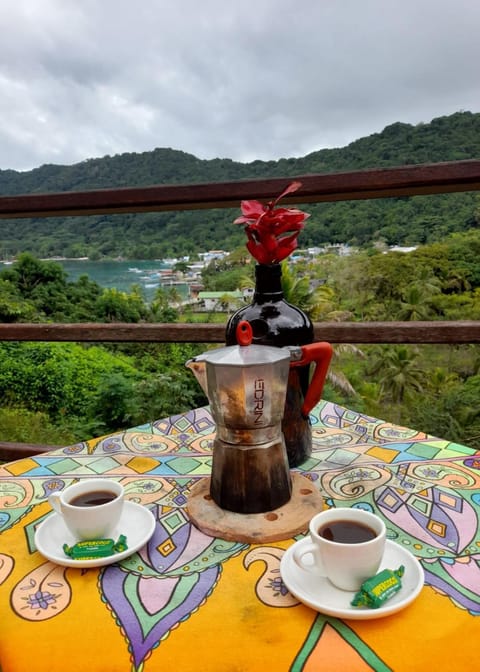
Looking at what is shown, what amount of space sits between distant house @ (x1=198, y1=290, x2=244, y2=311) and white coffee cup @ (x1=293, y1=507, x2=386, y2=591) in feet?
26.5

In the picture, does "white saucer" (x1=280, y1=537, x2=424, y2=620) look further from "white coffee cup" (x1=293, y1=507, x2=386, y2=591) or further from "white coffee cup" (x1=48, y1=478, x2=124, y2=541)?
"white coffee cup" (x1=48, y1=478, x2=124, y2=541)

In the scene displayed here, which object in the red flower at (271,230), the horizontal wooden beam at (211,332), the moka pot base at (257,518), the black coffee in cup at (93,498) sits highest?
the red flower at (271,230)

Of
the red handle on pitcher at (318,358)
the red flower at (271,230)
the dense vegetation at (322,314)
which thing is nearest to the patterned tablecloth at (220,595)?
the red handle on pitcher at (318,358)

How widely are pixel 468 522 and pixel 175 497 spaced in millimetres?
454

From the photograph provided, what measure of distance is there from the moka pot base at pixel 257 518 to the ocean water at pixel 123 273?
9.31 m

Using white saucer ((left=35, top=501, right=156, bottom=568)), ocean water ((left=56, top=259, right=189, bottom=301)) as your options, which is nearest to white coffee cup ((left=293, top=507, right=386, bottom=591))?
white saucer ((left=35, top=501, right=156, bottom=568))

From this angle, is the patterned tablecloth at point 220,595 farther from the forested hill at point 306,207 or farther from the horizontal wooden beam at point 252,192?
the forested hill at point 306,207

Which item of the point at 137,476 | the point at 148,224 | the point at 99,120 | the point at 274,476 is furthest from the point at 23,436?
the point at 99,120

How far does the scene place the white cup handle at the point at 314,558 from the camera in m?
0.52

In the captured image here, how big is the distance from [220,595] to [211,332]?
1.02m

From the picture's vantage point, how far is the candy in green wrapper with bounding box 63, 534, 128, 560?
0.57m

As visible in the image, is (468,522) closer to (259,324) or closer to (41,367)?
(259,324)

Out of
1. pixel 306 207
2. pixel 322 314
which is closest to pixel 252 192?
pixel 306 207

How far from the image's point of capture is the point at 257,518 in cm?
66
